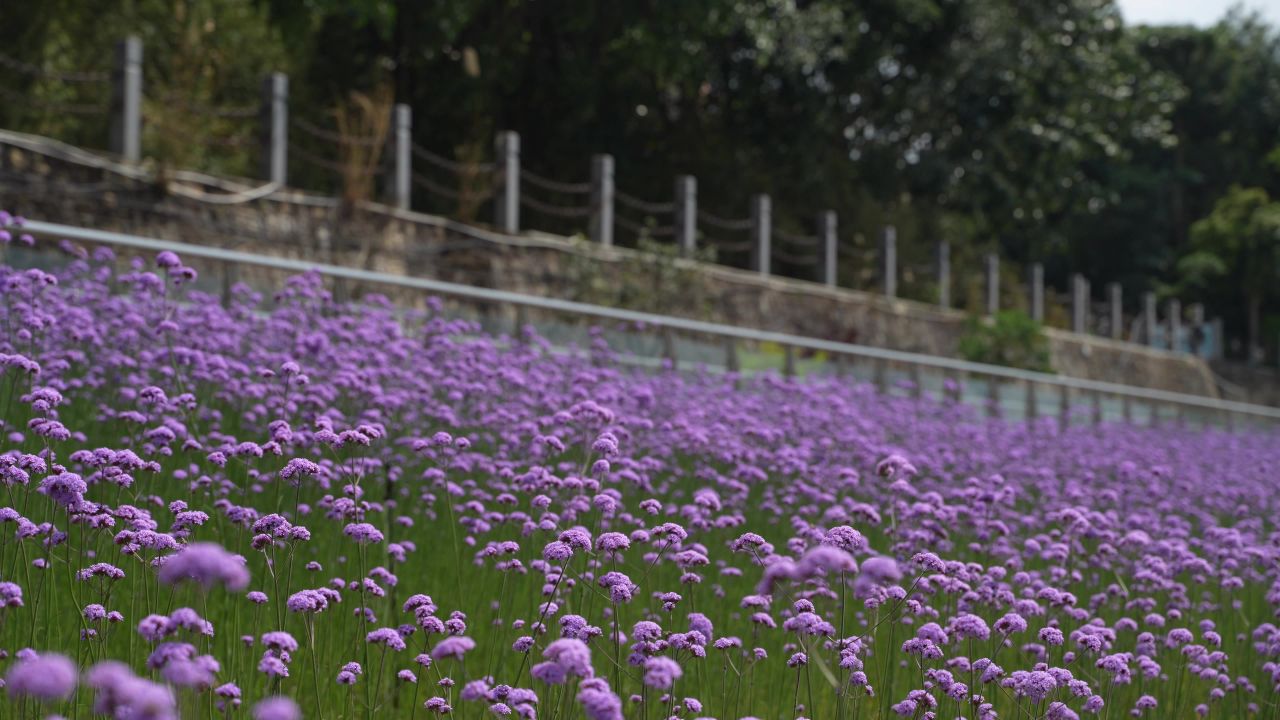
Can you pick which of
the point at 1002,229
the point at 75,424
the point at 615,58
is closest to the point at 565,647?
the point at 75,424

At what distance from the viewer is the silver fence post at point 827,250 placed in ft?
77.7

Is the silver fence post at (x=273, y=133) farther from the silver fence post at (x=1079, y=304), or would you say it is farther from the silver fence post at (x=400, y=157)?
the silver fence post at (x=1079, y=304)

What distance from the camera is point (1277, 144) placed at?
2090 inches

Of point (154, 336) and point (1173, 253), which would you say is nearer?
point (154, 336)

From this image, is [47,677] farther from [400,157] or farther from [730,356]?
[400,157]

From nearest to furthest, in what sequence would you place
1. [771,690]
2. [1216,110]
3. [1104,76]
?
[771,690]
[1104,76]
[1216,110]

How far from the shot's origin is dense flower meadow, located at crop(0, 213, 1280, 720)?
3.33 meters

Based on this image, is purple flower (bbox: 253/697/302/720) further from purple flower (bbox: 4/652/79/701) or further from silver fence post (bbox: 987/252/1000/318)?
silver fence post (bbox: 987/252/1000/318)

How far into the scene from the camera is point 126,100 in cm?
1335

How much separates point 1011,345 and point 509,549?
21607mm

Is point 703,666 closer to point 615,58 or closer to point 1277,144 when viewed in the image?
point 615,58

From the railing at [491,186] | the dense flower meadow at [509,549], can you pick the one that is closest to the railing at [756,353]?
the dense flower meadow at [509,549]

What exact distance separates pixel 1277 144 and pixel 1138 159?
204 inches

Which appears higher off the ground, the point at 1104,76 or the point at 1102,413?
the point at 1104,76
